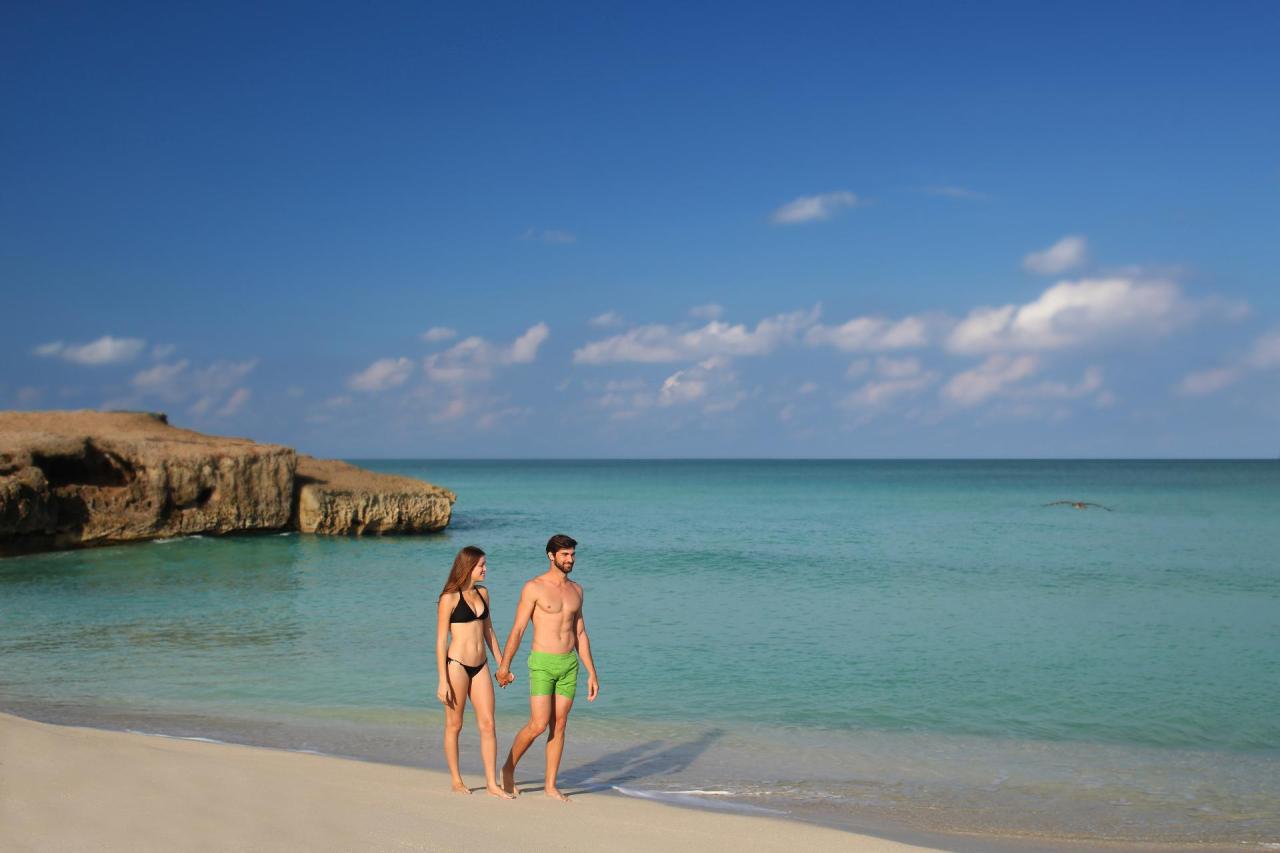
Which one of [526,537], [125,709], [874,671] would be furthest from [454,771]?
[526,537]

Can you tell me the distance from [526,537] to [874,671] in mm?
21123

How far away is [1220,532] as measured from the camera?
3412 cm

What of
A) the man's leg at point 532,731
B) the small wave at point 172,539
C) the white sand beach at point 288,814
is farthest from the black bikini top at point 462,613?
the small wave at point 172,539

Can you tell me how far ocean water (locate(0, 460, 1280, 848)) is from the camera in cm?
810

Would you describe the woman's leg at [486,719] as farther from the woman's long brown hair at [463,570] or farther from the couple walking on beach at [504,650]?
the woman's long brown hair at [463,570]

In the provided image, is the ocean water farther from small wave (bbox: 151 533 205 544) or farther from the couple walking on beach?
the couple walking on beach

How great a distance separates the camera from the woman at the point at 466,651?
22.1 ft

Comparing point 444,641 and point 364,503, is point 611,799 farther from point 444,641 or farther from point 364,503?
point 364,503

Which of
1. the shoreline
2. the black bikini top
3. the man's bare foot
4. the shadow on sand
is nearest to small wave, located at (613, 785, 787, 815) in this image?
the shoreline

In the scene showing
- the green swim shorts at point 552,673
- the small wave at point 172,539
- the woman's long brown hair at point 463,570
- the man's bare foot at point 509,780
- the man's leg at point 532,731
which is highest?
the woman's long brown hair at point 463,570

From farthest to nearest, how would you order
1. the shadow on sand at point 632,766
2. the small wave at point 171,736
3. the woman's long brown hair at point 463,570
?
the small wave at point 171,736, the shadow on sand at point 632,766, the woman's long brown hair at point 463,570

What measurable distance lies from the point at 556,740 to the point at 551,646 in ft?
2.40

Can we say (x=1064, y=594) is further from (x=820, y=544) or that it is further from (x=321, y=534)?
(x=321, y=534)

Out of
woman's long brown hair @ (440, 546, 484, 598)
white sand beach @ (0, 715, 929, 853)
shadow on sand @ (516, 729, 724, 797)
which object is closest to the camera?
white sand beach @ (0, 715, 929, 853)
